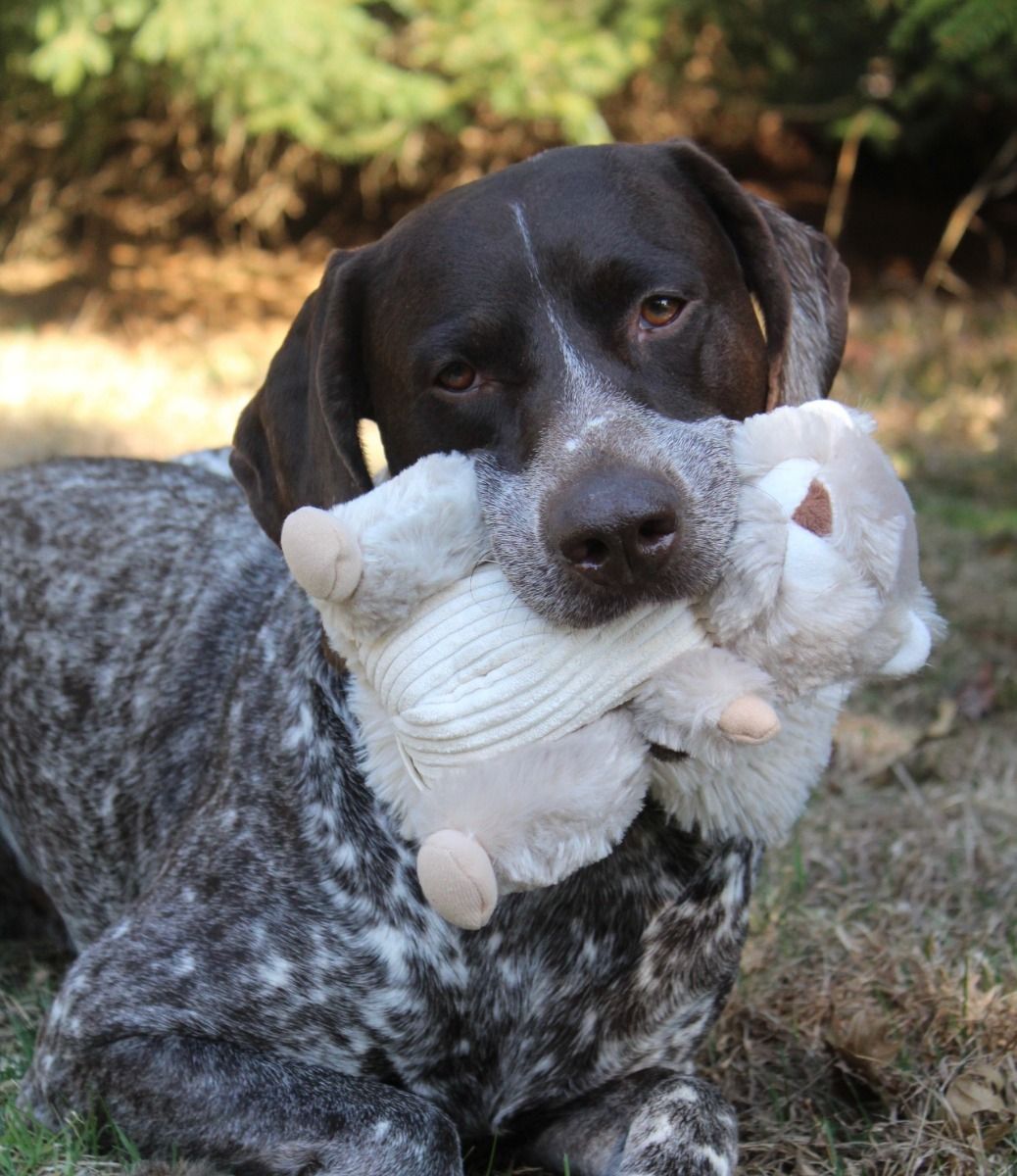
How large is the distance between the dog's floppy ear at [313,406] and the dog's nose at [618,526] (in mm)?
572

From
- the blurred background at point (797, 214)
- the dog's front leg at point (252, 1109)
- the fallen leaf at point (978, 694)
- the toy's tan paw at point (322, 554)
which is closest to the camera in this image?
the toy's tan paw at point (322, 554)

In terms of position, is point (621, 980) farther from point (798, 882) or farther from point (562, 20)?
point (562, 20)

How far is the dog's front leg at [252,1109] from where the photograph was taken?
2463 millimetres

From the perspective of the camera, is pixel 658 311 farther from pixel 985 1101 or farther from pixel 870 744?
pixel 870 744

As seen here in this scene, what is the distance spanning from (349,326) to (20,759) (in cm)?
141

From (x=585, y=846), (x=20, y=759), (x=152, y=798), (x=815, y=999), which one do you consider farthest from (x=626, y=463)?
(x=20, y=759)

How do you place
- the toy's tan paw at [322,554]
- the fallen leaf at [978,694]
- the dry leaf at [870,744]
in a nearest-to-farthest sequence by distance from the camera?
the toy's tan paw at [322,554]
the dry leaf at [870,744]
the fallen leaf at [978,694]

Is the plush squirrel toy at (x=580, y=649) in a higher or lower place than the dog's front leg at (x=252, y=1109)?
higher

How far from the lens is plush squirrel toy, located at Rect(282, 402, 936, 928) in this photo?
2064 millimetres

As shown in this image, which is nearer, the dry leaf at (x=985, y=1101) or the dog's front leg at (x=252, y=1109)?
the dog's front leg at (x=252, y=1109)

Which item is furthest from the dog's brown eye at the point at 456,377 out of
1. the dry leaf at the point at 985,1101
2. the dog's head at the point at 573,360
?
the dry leaf at the point at 985,1101

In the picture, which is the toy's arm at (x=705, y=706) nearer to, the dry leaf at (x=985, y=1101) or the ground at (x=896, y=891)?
the ground at (x=896, y=891)

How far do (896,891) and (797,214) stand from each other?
23.1 ft

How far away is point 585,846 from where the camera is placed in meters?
2.10
